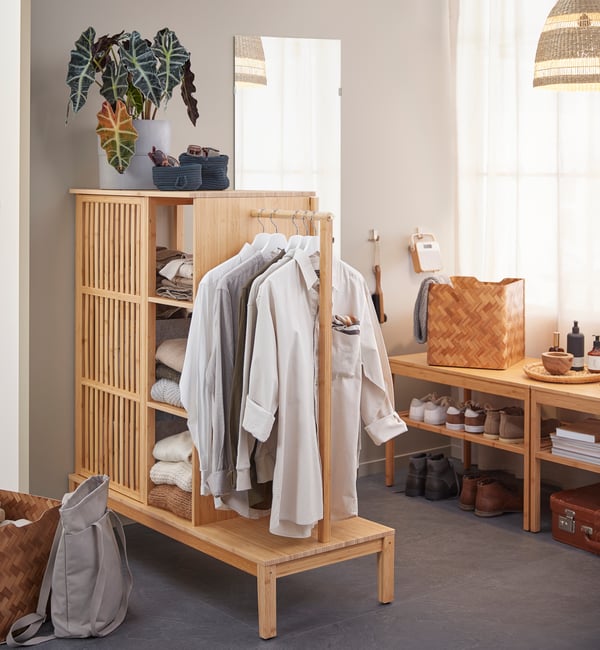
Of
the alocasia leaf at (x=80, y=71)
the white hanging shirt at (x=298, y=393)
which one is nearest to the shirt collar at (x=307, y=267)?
the white hanging shirt at (x=298, y=393)

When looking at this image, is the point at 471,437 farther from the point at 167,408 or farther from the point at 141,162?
the point at 141,162

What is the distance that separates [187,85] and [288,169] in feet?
2.50

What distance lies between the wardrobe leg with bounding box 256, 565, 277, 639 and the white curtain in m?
2.12

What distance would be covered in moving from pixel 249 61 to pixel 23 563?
230 centimetres

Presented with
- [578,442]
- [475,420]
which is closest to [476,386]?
[475,420]

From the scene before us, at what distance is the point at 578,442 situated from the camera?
394 cm

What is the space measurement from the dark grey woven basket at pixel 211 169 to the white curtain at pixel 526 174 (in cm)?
179

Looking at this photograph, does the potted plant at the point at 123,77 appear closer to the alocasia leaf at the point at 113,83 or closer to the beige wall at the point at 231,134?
the alocasia leaf at the point at 113,83

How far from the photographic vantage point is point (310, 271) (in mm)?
3137

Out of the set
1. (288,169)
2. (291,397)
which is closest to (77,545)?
(291,397)

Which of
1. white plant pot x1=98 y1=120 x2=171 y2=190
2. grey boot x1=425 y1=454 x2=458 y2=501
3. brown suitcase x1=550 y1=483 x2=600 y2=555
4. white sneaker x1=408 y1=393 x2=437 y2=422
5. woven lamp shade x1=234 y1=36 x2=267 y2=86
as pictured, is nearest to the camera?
white plant pot x1=98 y1=120 x2=171 y2=190

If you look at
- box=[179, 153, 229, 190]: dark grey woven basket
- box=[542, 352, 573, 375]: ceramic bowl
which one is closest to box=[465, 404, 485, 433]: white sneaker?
box=[542, 352, 573, 375]: ceramic bowl

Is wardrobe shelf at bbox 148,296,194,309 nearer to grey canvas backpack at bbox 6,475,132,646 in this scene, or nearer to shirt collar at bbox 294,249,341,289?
shirt collar at bbox 294,249,341,289

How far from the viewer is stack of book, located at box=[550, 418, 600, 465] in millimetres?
3891
